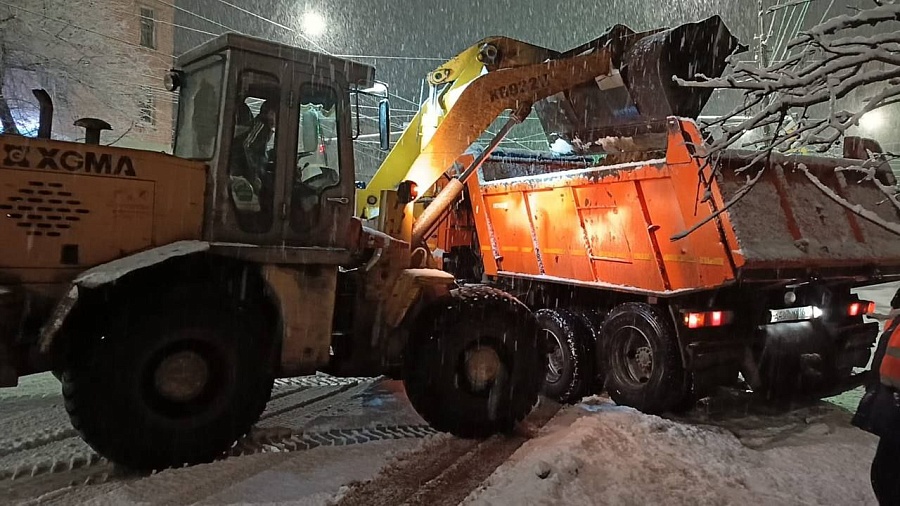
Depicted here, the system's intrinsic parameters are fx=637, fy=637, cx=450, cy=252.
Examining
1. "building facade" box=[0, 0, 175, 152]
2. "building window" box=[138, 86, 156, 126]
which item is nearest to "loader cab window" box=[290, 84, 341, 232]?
"building facade" box=[0, 0, 175, 152]

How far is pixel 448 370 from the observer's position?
4.91m

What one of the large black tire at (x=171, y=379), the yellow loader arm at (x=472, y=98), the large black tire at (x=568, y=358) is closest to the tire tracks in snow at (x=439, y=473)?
the large black tire at (x=171, y=379)

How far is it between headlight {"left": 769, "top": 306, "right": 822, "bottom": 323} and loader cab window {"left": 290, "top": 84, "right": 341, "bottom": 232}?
158 inches

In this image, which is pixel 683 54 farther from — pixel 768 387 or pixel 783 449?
pixel 783 449

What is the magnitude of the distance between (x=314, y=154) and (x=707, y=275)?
330 centimetres

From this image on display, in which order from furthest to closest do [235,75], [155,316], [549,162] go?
[549,162], [235,75], [155,316]

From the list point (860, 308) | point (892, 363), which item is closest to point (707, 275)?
point (860, 308)

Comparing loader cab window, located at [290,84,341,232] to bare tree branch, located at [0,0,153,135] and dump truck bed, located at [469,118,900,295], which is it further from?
bare tree branch, located at [0,0,153,135]

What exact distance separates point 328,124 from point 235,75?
0.74 meters

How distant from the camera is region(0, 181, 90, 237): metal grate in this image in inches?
145

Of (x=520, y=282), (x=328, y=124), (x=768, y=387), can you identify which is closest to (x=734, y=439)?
(x=768, y=387)

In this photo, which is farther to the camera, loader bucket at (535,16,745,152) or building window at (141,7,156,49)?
building window at (141,7,156,49)

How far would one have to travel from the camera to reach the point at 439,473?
4203 mm

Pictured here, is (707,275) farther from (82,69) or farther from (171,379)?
(82,69)
